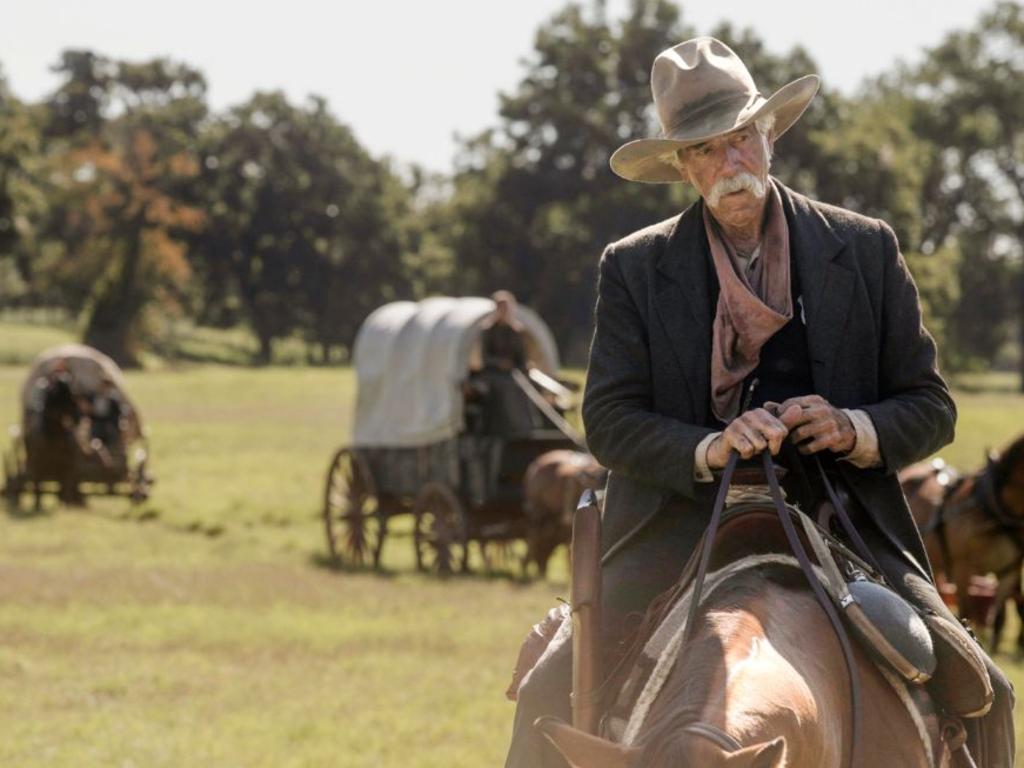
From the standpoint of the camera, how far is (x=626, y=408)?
4484mm

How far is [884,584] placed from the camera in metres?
4.17

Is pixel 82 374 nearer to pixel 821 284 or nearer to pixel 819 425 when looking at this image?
pixel 821 284

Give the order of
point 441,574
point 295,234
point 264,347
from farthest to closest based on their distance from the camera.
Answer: point 295,234 → point 264,347 → point 441,574

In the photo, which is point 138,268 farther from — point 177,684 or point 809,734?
point 809,734

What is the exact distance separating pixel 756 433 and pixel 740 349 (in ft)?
1.54

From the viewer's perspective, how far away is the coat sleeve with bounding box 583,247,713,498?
14.2ft

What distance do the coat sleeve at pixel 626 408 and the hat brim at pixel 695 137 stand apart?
0.70 feet

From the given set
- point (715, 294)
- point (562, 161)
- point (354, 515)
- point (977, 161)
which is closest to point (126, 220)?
point (562, 161)

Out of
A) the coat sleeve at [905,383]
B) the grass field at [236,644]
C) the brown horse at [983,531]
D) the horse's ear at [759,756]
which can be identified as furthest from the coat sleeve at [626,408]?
the brown horse at [983,531]

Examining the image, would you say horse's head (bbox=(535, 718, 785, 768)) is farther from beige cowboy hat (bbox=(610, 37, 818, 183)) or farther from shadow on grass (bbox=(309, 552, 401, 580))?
shadow on grass (bbox=(309, 552, 401, 580))

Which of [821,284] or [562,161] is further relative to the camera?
[562,161]

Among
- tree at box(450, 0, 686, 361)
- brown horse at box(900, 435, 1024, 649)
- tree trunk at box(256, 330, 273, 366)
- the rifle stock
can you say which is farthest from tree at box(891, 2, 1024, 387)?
the rifle stock

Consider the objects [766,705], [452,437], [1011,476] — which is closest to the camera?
[766,705]

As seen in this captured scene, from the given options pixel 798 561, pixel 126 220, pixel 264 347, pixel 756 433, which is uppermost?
pixel 126 220
